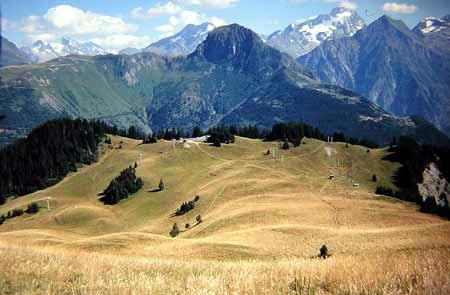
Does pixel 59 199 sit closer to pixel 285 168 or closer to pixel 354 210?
pixel 285 168

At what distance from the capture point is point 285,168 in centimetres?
13000

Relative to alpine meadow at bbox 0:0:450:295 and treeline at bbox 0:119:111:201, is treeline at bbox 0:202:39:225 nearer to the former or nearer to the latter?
alpine meadow at bbox 0:0:450:295

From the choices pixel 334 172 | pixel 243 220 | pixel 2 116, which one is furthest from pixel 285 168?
pixel 2 116

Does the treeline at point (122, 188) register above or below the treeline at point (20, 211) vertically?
above

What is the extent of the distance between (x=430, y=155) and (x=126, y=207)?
123 meters

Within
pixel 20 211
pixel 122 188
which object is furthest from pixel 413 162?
pixel 20 211

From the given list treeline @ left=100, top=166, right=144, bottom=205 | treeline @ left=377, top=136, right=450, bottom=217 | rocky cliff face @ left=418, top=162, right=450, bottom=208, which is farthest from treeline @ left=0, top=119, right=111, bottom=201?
rocky cliff face @ left=418, top=162, right=450, bottom=208

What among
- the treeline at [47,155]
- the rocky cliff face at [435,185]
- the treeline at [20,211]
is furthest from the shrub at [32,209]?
the rocky cliff face at [435,185]

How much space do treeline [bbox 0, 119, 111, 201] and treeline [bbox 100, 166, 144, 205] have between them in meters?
35.9

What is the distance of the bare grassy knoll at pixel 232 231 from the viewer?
11.6m

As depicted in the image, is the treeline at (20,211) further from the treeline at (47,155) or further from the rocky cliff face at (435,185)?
the rocky cliff face at (435,185)

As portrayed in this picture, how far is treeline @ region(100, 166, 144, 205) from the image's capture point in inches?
4931

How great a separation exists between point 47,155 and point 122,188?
2316 inches

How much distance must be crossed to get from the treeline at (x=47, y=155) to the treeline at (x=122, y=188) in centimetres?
3589
